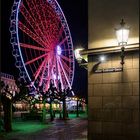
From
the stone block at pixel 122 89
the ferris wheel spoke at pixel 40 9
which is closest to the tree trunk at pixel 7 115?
the ferris wheel spoke at pixel 40 9

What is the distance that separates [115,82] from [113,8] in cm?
159

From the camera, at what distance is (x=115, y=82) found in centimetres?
748

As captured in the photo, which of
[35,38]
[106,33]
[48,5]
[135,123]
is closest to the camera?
[135,123]

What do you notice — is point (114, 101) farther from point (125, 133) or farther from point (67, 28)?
point (67, 28)

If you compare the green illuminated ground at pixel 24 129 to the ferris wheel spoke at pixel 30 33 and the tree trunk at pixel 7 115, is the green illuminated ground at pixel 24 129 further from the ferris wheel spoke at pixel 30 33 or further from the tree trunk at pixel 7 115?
the ferris wheel spoke at pixel 30 33

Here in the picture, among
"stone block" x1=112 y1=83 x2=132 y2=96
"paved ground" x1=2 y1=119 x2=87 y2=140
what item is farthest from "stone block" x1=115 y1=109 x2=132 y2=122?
"paved ground" x1=2 y1=119 x2=87 y2=140

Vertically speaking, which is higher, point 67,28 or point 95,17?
point 67,28

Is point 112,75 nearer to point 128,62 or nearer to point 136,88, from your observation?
point 128,62

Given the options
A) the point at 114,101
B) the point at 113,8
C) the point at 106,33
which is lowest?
the point at 114,101

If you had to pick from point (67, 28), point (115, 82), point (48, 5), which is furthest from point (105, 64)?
point (67, 28)

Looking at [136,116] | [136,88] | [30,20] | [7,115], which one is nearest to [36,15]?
[30,20]

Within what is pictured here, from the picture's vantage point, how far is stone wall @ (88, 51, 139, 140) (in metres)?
7.17

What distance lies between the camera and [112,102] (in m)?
7.43

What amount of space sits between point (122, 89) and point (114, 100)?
281 millimetres
